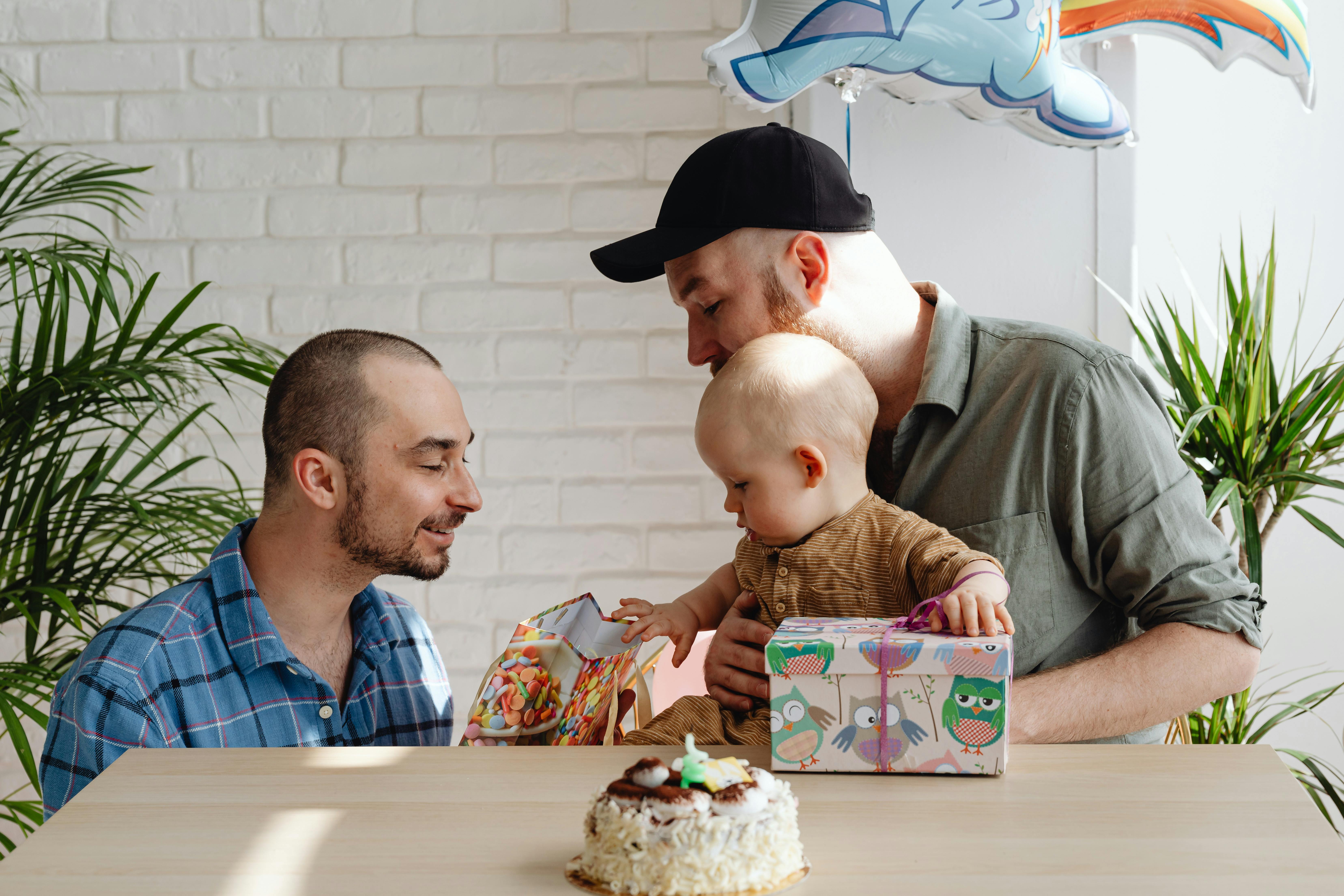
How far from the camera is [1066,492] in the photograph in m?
1.37

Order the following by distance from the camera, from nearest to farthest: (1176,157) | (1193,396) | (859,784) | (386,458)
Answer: (859,784), (386,458), (1193,396), (1176,157)

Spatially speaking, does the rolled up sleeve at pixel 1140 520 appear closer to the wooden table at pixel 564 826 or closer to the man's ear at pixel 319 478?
the wooden table at pixel 564 826

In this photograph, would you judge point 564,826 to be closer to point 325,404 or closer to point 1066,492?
point 1066,492

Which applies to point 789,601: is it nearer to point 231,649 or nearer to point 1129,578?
point 1129,578

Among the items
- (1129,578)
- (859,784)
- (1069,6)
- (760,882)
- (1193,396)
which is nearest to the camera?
(760,882)

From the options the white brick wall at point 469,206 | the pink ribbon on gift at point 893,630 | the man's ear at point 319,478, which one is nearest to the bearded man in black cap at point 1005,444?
the pink ribbon on gift at point 893,630

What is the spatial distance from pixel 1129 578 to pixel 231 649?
1152 millimetres

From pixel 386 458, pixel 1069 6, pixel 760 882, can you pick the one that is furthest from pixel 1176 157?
pixel 760 882

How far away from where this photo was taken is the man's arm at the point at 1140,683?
1277 millimetres

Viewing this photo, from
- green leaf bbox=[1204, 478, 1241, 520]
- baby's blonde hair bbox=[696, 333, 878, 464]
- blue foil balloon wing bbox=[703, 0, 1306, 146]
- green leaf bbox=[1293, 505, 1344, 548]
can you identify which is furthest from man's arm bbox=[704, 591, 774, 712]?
green leaf bbox=[1293, 505, 1344, 548]

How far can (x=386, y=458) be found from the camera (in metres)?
1.62

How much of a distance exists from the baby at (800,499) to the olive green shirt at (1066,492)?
4.2 inches

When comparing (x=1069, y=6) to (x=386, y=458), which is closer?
(x=386, y=458)

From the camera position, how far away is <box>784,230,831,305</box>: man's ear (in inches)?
60.7
